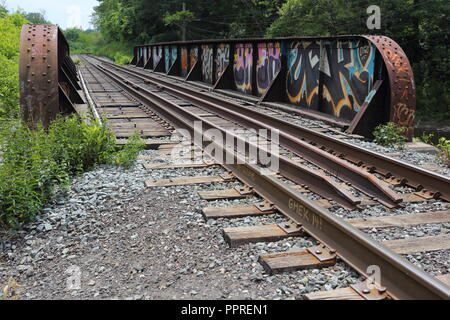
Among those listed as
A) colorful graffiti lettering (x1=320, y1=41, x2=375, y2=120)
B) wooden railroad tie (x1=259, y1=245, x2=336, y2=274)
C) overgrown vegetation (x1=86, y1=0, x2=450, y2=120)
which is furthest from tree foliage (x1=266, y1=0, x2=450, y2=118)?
wooden railroad tie (x1=259, y1=245, x2=336, y2=274)

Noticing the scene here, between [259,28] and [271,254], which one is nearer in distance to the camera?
[271,254]

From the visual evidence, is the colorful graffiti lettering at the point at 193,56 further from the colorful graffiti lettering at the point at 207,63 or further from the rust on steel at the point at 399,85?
the rust on steel at the point at 399,85

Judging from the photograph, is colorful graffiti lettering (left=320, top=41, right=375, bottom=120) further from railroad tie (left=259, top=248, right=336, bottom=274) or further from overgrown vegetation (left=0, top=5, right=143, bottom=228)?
railroad tie (left=259, top=248, right=336, bottom=274)

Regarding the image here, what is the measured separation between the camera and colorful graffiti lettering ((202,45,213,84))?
1743 centimetres

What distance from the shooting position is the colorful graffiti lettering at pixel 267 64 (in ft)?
40.0

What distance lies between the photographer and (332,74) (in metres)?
9.81

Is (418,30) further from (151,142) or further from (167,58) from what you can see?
(151,142)

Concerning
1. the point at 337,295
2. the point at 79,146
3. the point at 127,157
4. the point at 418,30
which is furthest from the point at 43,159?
the point at 418,30

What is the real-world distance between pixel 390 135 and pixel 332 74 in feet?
8.66

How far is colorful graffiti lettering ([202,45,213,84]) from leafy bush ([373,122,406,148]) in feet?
33.9
